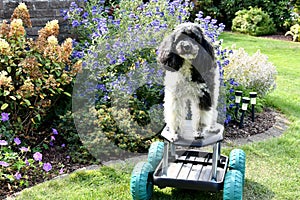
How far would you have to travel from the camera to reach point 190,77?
315 cm

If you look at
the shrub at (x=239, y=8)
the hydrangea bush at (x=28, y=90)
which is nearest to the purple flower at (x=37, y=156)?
the hydrangea bush at (x=28, y=90)

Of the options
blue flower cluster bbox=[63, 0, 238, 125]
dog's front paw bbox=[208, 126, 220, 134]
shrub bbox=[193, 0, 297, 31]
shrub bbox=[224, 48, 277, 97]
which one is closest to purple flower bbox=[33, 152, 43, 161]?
blue flower cluster bbox=[63, 0, 238, 125]

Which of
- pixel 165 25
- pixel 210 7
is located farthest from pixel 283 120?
pixel 210 7

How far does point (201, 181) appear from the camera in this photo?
10.5 feet

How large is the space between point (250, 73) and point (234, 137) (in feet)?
3.75

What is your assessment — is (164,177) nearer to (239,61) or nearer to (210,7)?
(239,61)

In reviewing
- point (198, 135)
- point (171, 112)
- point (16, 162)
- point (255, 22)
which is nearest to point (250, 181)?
point (198, 135)

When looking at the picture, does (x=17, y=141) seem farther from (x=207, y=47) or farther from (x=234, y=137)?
(x=234, y=137)

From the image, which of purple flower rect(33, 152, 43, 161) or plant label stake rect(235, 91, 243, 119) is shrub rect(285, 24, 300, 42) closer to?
plant label stake rect(235, 91, 243, 119)

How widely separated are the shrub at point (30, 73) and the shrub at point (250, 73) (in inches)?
82.2

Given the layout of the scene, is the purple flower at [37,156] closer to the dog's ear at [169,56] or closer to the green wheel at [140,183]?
A: the green wheel at [140,183]

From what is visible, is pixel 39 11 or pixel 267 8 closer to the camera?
pixel 39 11

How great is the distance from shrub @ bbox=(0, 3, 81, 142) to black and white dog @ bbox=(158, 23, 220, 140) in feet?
4.40

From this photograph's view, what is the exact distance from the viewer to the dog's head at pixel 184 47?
9.51ft
